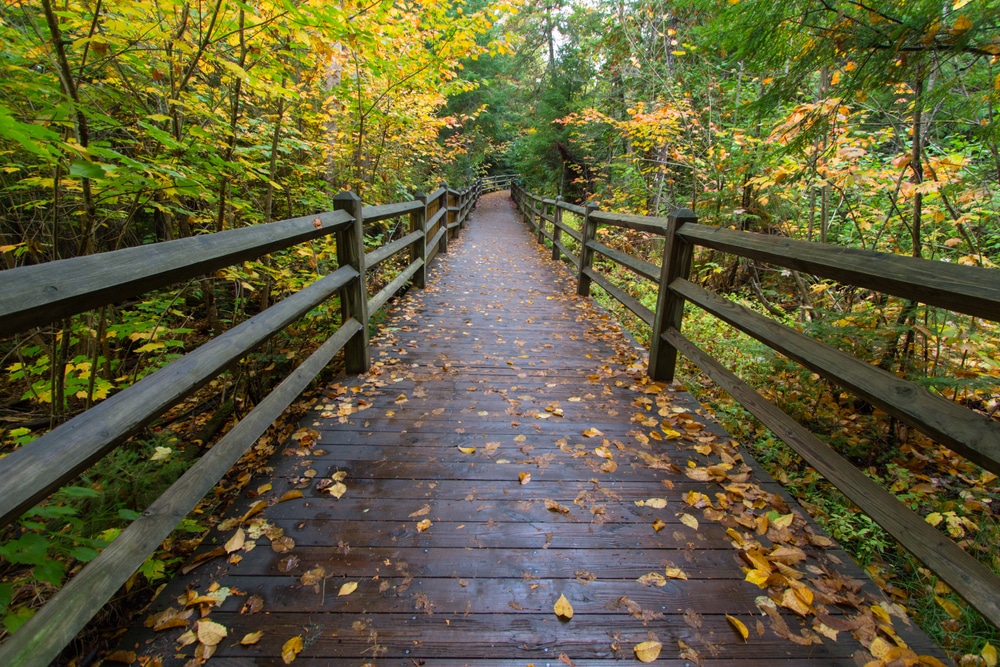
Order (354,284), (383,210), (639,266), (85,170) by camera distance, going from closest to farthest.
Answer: (85,170)
(354,284)
(383,210)
(639,266)

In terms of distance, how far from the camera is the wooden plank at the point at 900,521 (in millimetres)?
1298

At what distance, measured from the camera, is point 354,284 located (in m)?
3.43

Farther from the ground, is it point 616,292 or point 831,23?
point 831,23

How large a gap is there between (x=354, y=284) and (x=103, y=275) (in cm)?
214

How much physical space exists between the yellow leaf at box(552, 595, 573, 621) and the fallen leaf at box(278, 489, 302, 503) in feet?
4.24

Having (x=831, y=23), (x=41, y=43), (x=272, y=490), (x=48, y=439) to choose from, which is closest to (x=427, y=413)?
(x=272, y=490)

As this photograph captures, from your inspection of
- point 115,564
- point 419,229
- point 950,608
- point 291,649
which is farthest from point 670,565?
point 419,229

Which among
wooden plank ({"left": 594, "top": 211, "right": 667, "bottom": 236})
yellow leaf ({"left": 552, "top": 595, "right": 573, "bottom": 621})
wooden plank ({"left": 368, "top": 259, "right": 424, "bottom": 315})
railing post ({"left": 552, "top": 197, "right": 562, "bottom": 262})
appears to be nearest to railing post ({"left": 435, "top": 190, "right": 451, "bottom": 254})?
railing post ({"left": 552, "top": 197, "right": 562, "bottom": 262})

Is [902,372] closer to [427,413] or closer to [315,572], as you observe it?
[427,413]

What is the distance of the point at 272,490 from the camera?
7.23 ft

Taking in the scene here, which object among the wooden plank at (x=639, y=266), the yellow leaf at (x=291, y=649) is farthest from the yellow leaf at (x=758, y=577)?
the wooden plank at (x=639, y=266)

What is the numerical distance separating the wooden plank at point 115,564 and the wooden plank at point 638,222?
3227 mm

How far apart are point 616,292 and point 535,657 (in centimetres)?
388

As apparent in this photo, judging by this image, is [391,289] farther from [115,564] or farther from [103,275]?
[115,564]
